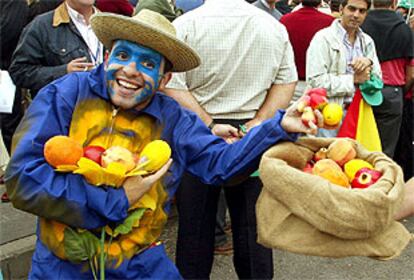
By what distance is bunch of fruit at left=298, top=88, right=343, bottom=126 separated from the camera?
1.86m

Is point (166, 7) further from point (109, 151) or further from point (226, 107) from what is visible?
point (109, 151)

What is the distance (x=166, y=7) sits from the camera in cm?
395

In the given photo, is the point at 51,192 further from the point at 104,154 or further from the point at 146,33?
the point at 146,33

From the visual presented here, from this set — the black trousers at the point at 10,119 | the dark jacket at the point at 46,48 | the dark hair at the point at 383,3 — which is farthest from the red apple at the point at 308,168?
the black trousers at the point at 10,119

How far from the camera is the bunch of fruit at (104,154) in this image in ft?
5.99

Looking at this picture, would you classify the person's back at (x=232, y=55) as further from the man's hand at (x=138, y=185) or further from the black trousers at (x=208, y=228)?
the man's hand at (x=138, y=185)

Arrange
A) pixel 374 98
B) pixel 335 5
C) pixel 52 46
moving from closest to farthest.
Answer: pixel 52 46 < pixel 374 98 < pixel 335 5

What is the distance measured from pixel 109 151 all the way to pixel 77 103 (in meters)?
0.25

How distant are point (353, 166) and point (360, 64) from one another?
7.38 ft

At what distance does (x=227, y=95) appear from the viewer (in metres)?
2.88

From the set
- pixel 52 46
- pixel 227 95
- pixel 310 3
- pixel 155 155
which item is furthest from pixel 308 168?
pixel 310 3

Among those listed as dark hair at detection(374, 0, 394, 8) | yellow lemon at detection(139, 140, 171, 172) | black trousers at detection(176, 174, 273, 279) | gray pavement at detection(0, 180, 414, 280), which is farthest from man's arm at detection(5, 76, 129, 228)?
dark hair at detection(374, 0, 394, 8)

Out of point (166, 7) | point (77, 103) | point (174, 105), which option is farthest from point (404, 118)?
point (77, 103)

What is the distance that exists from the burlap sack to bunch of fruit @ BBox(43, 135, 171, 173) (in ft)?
1.24
